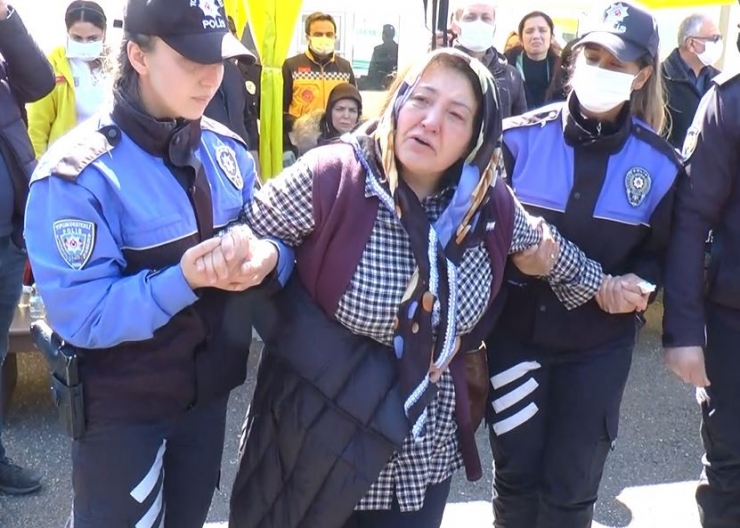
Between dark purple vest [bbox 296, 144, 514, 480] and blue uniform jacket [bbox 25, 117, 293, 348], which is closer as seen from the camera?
blue uniform jacket [bbox 25, 117, 293, 348]

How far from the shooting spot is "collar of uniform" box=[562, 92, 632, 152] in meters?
2.35

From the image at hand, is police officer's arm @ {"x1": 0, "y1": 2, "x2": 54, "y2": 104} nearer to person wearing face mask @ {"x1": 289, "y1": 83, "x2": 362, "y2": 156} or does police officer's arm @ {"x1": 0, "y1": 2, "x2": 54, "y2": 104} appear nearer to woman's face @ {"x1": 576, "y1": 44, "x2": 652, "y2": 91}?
woman's face @ {"x1": 576, "y1": 44, "x2": 652, "y2": 91}

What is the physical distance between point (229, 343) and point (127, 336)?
11.7 inches

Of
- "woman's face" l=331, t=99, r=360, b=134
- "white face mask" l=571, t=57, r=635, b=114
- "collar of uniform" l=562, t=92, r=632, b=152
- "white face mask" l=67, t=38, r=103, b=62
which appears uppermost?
"white face mask" l=571, t=57, r=635, b=114

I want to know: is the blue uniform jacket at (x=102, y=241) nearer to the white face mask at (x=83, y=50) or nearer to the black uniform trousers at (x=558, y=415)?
the black uniform trousers at (x=558, y=415)

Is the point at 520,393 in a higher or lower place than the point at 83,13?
lower

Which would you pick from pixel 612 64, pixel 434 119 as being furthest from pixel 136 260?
pixel 612 64

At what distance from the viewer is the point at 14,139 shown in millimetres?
2893

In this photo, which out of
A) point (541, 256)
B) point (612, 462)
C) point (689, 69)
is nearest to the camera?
point (541, 256)

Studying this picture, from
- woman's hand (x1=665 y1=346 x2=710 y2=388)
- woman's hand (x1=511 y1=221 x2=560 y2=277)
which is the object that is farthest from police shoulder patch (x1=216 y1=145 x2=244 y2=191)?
woman's hand (x1=665 y1=346 x2=710 y2=388)

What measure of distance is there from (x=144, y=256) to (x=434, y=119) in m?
0.72

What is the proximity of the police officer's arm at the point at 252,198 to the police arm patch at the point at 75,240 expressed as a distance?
1.32ft

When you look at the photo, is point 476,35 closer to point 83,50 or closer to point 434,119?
point 83,50

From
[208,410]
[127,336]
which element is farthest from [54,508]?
[127,336]
